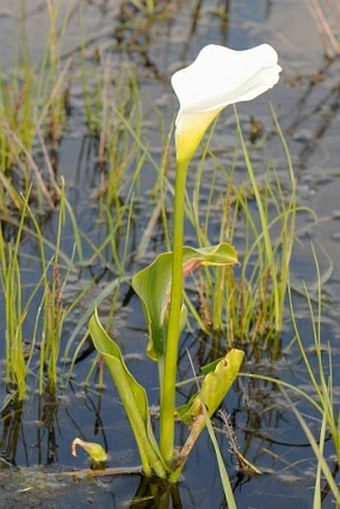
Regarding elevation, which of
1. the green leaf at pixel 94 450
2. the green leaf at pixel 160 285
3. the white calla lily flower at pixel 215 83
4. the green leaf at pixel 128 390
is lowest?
the green leaf at pixel 94 450

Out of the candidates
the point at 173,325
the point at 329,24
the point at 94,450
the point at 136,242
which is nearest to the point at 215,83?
the point at 173,325

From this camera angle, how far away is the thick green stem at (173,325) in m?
1.72

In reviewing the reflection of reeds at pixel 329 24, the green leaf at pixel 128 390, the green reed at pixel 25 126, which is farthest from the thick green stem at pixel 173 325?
the reflection of reeds at pixel 329 24

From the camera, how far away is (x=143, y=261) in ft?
9.24

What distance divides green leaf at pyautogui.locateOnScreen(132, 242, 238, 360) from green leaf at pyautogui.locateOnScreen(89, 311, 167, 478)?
0.11 meters

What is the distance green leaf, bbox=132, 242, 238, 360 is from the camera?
1.95 m

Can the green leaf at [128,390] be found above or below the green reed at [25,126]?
below

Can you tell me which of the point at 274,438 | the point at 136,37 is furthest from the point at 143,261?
the point at 136,37

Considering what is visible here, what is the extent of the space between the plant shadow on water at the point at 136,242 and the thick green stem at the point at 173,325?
111 mm

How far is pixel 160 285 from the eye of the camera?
1.98m

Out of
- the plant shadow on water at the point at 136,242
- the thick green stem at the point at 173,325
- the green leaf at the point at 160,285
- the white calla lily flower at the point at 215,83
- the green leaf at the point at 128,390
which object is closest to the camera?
the white calla lily flower at the point at 215,83

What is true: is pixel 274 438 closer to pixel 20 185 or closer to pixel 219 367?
pixel 219 367

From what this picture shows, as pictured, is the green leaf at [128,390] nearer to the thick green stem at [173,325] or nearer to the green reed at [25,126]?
the thick green stem at [173,325]

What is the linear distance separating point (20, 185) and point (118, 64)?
944 millimetres
